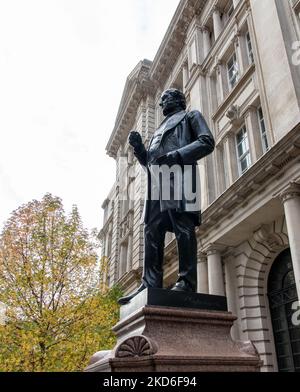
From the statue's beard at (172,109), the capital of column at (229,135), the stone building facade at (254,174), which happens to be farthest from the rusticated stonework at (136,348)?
the capital of column at (229,135)

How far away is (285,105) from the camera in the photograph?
11.9 meters

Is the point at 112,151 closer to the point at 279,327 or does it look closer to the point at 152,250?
the point at 279,327

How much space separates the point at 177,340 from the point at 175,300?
0.42 meters

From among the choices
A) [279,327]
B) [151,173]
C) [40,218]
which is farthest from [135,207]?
[151,173]

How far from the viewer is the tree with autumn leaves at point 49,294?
1306 cm

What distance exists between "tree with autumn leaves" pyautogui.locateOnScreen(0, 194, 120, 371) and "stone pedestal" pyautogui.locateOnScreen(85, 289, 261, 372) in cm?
1024

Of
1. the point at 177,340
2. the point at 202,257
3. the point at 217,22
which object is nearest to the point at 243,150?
the point at 202,257

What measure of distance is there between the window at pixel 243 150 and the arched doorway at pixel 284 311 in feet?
12.1

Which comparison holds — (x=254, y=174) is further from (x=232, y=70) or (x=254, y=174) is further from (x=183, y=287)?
(x=232, y=70)

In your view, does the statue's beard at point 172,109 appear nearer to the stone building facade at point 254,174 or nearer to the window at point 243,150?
the stone building facade at point 254,174

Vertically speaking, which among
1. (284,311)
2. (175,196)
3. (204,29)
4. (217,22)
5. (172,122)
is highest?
(204,29)

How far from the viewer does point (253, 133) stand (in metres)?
14.1

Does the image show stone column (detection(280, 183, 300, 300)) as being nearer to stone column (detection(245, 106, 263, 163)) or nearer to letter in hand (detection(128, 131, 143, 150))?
stone column (detection(245, 106, 263, 163))

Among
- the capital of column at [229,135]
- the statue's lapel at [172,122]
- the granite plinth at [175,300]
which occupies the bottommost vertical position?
the granite plinth at [175,300]
